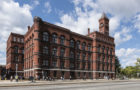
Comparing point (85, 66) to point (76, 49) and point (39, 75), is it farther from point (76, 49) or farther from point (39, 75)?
point (39, 75)

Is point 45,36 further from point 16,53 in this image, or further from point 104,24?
point 104,24

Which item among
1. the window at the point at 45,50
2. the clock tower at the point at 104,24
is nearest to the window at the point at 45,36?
the window at the point at 45,50

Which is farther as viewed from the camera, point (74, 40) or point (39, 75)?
point (74, 40)

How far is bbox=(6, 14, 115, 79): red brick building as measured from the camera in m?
44.1

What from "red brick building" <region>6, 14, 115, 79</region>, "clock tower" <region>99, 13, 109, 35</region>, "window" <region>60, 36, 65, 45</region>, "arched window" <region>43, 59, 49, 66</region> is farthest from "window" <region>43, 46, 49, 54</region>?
"clock tower" <region>99, 13, 109, 35</region>

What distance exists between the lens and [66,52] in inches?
1982

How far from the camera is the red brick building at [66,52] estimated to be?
44125mm

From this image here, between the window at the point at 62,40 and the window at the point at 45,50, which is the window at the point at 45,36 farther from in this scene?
the window at the point at 62,40

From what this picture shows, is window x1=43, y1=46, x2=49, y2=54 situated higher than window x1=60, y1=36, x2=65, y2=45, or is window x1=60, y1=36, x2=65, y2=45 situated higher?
window x1=60, y1=36, x2=65, y2=45

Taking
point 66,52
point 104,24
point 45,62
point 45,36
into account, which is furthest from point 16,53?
point 104,24

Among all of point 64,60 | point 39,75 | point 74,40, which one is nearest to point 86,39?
point 74,40

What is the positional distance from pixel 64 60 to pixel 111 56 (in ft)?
93.5

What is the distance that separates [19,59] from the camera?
194ft

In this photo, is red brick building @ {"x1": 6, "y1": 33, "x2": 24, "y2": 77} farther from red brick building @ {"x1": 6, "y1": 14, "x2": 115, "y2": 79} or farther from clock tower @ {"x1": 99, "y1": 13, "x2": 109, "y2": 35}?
clock tower @ {"x1": 99, "y1": 13, "x2": 109, "y2": 35}
